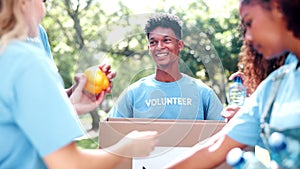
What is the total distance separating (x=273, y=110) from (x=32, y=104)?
0.47m

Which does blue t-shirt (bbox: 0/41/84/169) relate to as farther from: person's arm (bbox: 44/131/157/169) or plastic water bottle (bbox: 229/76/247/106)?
plastic water bottle (bbox: 229/76/247/106)

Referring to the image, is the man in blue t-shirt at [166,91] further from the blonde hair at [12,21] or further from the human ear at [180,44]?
the blonde hair at [12,21]

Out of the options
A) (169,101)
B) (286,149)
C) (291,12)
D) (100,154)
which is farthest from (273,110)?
(169,101)

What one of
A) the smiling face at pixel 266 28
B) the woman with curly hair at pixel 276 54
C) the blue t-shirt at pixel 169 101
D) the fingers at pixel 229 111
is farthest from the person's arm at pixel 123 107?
the smiling face at pixel 266 28

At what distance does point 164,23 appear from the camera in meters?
1.69

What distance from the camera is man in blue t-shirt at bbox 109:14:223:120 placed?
1.70 m

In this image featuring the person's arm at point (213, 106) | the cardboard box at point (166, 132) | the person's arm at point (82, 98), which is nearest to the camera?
the person's arm at point (82, 98)

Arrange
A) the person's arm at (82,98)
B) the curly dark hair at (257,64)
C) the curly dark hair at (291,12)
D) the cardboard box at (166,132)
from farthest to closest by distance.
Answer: the cardboard box at (166,132), the person's arm at (82,98), the curly dark hair at (257,64), the curly dark hair at (291,12)

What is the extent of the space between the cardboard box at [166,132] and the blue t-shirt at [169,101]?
0.12 ft

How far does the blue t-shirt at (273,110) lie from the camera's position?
1.12 meters

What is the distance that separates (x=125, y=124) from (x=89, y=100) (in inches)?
9.7

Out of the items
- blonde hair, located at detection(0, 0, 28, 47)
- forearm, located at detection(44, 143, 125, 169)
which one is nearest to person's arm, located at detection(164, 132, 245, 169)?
forearm, located at detection(44, 143, 125, 169)

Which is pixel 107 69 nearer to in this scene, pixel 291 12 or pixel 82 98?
pixel 82 98

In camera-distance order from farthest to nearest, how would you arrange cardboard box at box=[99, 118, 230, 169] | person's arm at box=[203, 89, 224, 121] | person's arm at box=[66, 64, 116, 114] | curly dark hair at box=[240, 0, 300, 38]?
person's arm at box=[203, 89, 224, 121] → cardboard box at box=[99, 118, 230, 169] → person's arm at box=[66, 64, 116, 114] → curly dark hair at box=[240, 0, 300, 38]
